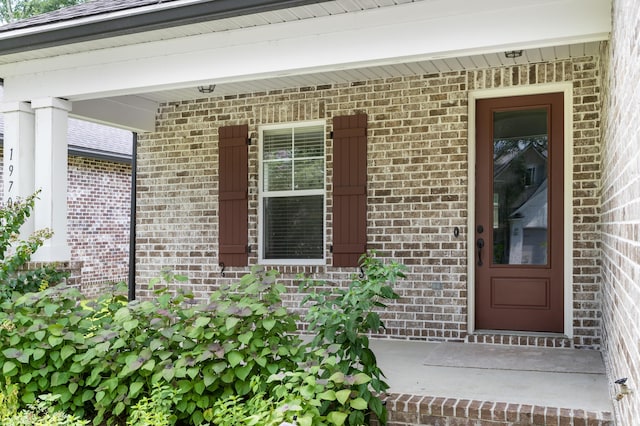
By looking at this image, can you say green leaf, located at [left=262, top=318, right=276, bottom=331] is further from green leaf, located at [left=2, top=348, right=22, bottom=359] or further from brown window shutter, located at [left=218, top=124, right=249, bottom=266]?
brown window shutter, located at [left=218, top=124, right=249, bottom=266]

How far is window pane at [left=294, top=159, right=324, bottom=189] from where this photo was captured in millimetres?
6730

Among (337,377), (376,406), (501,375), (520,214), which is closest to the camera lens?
(337,377)

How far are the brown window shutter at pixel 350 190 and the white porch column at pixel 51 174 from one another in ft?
8.73

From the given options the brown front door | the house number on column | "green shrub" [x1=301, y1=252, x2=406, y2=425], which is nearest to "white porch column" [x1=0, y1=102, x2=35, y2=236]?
the house number on column

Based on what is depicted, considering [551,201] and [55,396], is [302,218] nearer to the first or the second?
[551,201]

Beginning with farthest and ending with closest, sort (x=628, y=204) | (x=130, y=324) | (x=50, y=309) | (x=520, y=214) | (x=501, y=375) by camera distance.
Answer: (x=520, y=214) < (x=501, y=375) < (x=50, y=309) < (x=130, y=324) < (x=628, y=204)

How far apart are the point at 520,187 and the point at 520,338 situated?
141 cm

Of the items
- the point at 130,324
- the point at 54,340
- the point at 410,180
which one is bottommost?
the point at 54,340

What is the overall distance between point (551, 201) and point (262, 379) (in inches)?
130

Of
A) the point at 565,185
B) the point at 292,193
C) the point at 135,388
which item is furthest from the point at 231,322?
the point at 565,185

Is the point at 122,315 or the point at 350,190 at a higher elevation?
the point at 350,190

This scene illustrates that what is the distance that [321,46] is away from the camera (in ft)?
15.3

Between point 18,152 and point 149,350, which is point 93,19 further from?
point 149,350

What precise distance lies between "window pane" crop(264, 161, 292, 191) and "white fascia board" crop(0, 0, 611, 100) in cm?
185
